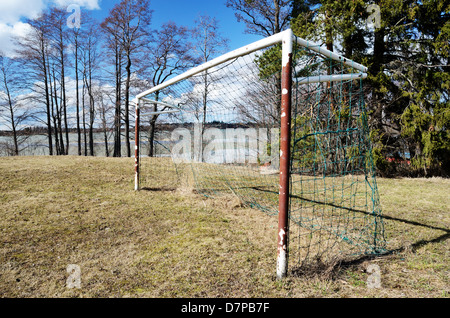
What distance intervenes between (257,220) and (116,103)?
14855mm

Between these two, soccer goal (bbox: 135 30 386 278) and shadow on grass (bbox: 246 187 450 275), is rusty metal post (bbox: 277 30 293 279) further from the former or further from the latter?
shadow on grass (bbox: 246 187 450 275)

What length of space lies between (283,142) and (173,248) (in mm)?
1825

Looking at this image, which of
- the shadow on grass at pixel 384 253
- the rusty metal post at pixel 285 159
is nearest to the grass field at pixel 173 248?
the shadow on grass at pixel 384 253

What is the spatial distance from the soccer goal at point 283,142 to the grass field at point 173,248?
29cm

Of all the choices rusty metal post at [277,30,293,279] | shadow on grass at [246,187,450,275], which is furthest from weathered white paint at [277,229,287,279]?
shadow on grass at [246,187,450,275]

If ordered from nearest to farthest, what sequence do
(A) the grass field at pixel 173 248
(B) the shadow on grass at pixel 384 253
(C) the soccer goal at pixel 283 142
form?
(A) the grass field at pixel 173 248 → (B) the shadow on grass at pixel 384 253 → (C) the soccer goal at pixel 283 142

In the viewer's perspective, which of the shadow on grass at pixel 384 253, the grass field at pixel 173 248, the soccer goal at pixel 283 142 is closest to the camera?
the grass field at pixel 173 248

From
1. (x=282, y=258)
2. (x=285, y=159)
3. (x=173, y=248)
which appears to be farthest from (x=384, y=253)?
(x=173, y=248)

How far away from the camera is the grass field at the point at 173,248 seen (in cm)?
218

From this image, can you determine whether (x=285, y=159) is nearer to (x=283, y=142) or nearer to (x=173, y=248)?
(x=283, y=142)

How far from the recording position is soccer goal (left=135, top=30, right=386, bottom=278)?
2.55 metres

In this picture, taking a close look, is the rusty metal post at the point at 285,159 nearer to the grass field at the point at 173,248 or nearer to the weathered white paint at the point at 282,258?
the weathered white paint at the point at 282,258

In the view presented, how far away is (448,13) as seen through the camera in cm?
890
